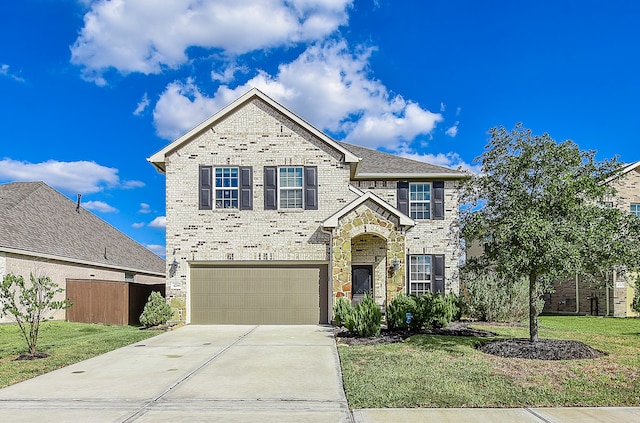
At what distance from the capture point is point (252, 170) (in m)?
18.0

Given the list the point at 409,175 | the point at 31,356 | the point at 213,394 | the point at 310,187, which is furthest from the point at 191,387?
the point at 409,175

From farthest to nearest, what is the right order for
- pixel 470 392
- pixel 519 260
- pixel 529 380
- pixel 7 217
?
1. pixel 7 217
2. pixel 519 260
3. pixel 529 380
4. pixel 470 392

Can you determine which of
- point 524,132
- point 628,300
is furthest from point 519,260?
point 628,300

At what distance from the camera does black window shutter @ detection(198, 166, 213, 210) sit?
58.8 ft

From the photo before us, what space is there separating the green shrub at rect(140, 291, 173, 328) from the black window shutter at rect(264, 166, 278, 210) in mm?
4717

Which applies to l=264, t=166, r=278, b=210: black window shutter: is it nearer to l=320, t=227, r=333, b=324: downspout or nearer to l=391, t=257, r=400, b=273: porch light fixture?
l=320, t=227, r=333, b=324: downspout

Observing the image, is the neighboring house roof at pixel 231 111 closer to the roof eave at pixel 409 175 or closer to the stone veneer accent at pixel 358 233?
the stone veneer accent at pixel 358 233

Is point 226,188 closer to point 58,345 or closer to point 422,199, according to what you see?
point 58,345

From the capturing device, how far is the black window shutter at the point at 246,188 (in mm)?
17922

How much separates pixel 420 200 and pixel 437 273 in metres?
2.93

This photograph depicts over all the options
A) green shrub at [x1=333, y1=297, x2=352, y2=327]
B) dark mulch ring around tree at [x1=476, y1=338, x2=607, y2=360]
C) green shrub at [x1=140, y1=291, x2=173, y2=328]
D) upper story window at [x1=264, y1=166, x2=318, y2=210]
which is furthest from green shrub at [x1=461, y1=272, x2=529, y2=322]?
green shrub at [x1=140, y1=291, x2=173, y2=328]

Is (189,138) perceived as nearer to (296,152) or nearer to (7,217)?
(296,152)

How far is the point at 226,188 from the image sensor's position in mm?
18016

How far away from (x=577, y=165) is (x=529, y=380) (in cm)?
507
